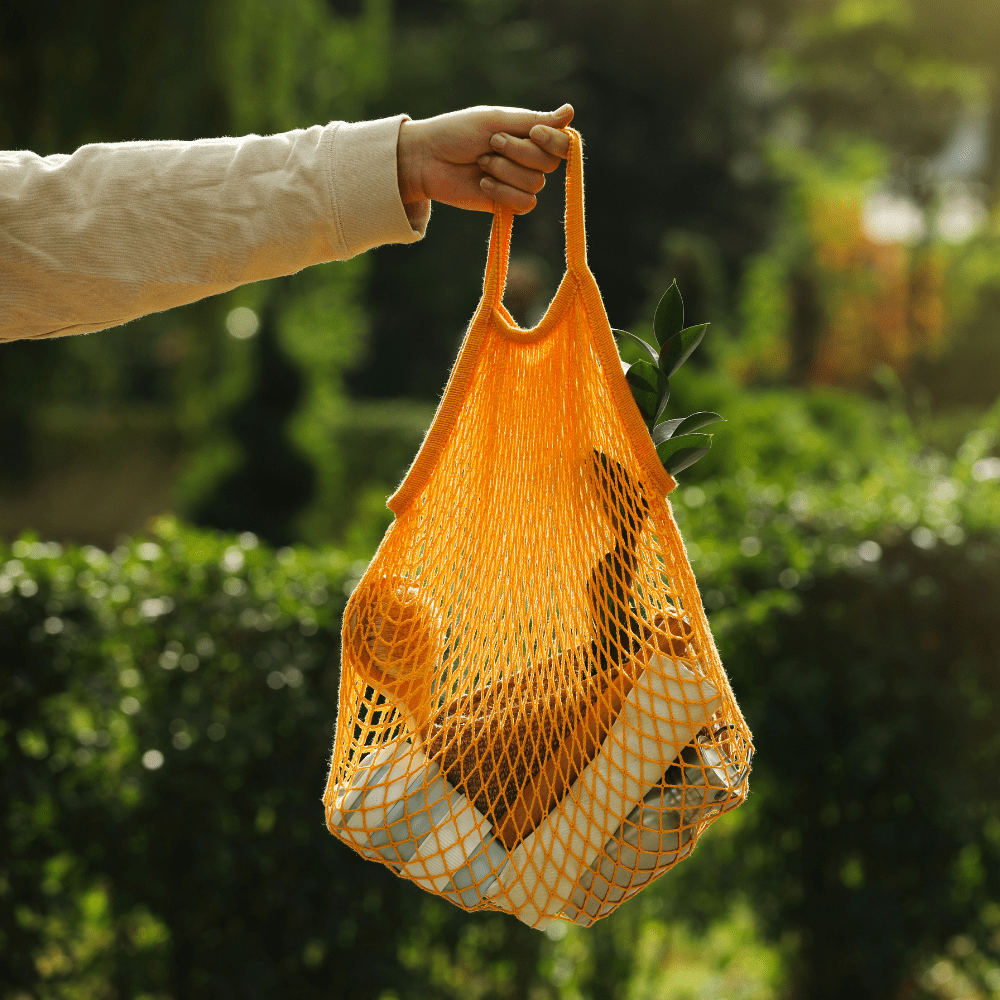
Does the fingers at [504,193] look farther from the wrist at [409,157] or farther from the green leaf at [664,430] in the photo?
the green leaf at [664,430]

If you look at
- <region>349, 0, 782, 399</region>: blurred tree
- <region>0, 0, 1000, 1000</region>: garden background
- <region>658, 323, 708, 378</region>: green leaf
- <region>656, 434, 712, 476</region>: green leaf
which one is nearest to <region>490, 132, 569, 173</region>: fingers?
<region>658, 323, 708, 378</region>: green leaf

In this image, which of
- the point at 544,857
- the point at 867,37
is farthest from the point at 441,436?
the point at 867,37

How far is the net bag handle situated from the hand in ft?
0.05

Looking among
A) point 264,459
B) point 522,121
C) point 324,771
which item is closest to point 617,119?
point 264,459

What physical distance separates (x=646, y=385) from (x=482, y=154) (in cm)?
34

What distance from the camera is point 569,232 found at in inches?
39.9

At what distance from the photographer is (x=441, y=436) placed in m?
1.05

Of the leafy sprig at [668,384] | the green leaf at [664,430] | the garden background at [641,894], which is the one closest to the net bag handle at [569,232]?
the leafy sprig at [668,384]

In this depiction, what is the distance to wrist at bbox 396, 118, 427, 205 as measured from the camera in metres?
1.03

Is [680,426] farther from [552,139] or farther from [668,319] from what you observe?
[552,139]

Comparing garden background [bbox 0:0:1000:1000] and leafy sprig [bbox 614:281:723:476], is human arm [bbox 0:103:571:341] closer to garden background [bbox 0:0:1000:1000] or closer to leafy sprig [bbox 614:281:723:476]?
leafy sprig [bbox 614:281:723:476]

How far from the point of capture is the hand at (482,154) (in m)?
1.01

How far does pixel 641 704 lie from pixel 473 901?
0.30 m

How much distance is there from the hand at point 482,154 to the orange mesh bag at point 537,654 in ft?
0.14
